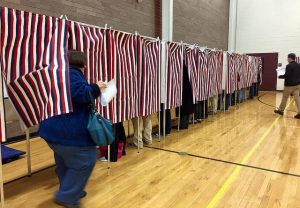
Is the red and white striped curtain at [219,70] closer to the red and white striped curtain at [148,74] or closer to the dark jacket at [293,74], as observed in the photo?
the dark jacket at [293,74]

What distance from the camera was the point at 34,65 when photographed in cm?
240

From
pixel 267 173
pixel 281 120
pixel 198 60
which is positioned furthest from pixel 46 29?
pixel 281 120

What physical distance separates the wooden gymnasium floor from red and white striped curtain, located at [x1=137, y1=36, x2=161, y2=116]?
662 millimetres

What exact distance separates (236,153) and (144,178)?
5.27ft

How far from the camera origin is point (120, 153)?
3.60 metres

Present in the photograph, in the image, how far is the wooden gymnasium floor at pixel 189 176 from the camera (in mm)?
2479

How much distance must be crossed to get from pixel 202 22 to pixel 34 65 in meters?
8.96

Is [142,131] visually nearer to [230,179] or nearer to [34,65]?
[230,179]

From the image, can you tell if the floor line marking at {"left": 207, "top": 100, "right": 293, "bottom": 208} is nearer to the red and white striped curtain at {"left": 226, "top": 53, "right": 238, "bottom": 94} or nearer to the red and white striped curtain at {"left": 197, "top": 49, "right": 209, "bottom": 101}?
the red and white striped curtain at {"left": 197, "top": 49, "right": 209, "bottom": 101}

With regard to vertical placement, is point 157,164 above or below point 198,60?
A: below

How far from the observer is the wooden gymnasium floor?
8.13 ft

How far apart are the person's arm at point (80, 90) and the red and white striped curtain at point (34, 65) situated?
6.6 inches

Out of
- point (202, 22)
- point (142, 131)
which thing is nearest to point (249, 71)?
point (202, 22)

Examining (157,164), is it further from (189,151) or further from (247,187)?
(247,187)
